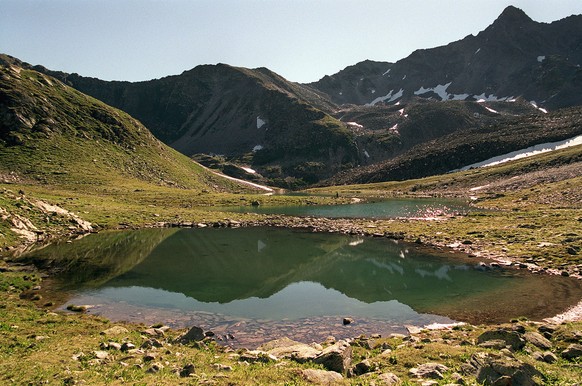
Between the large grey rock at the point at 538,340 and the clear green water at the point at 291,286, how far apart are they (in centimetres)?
733

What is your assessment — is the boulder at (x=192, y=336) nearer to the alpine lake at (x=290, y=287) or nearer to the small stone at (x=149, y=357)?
the alpine lake at (x=290, y=287)

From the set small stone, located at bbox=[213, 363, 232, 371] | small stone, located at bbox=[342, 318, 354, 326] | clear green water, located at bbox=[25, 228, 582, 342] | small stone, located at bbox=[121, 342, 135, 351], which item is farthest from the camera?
clear green water, located at bbox=[25, 228, 582, 342]

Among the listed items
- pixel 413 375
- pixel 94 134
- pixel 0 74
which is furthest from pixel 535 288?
pixel 0 74

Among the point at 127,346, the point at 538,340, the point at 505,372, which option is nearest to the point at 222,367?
the point at 127,346

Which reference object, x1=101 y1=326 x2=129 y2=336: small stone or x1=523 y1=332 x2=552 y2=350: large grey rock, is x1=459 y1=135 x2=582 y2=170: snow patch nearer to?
x1=523 y1=332 x2=552 y2=350: large grey rock

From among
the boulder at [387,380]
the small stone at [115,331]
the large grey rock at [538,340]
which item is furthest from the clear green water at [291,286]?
the boulder at [387,380]

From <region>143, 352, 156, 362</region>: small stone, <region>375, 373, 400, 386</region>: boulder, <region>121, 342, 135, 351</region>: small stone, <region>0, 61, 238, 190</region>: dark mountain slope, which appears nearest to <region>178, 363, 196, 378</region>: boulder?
<region>143, 352, 156, 362</region>: small stone

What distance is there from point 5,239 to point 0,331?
3127 cm

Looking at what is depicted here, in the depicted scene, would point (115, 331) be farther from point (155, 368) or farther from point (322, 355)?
point (322, 355)

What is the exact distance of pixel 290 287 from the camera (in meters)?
34.8

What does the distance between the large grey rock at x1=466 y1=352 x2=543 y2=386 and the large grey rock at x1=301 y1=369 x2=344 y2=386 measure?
4.91m

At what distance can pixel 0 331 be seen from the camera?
19250 millimetres

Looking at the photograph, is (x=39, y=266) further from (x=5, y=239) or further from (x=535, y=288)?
(x=535, y=288)

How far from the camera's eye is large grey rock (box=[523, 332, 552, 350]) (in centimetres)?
1664
